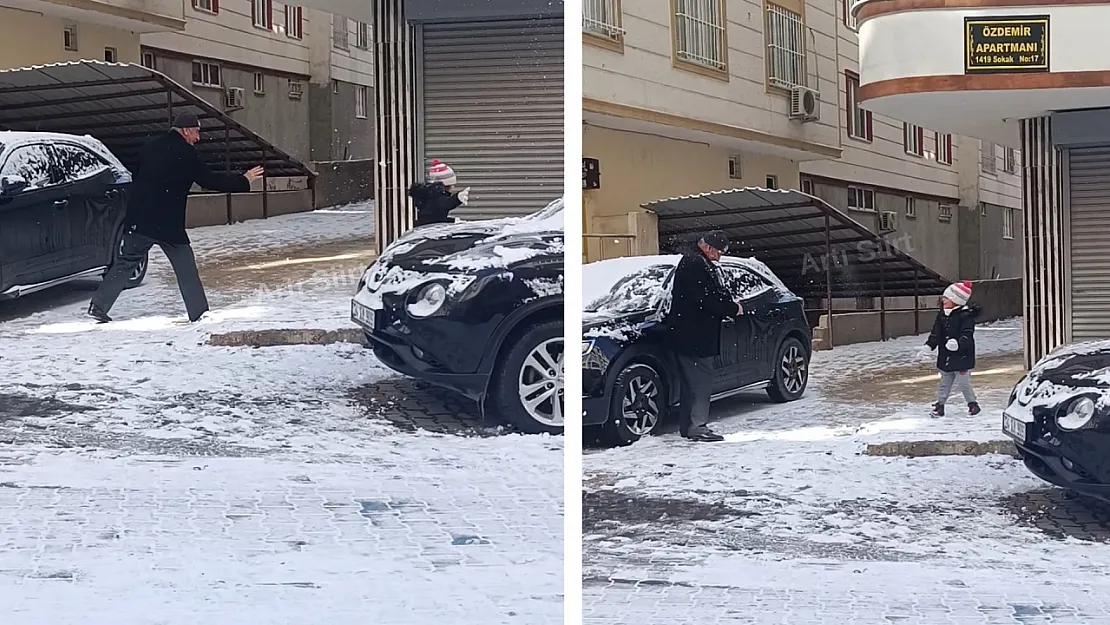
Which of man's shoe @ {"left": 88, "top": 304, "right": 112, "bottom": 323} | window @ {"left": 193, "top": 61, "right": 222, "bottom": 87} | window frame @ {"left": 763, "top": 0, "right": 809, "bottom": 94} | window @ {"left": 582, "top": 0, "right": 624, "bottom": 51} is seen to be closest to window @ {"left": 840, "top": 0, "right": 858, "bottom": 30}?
window frame @ {"left": 763, "top": 0, "right": 809, "bottom": 94}

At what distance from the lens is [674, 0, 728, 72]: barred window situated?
3.87 meters

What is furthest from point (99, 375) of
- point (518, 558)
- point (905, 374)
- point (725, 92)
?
point (905, 374)

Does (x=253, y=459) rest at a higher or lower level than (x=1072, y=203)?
lower

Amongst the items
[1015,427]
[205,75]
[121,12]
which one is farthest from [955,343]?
[121,12]

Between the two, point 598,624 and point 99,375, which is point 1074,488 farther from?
point 99,375

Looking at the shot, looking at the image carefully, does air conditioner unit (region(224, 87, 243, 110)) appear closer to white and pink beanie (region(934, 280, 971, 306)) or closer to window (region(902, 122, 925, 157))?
window (region(902, 122, 925, 157))

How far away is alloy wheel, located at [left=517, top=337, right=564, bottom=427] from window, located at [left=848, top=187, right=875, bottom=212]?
3.12 feet

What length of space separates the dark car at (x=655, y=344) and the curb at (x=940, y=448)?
0.99 feet

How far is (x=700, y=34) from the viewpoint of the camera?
12.7ft

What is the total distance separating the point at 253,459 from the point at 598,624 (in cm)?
107

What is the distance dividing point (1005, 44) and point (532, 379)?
5.35ft

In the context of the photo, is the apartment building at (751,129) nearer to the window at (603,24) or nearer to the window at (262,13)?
the window at (603,24)

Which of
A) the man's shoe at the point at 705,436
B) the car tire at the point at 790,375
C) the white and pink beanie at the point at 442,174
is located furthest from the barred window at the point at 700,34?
the man's shoe at the point at 705,436

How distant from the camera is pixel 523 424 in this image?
3.83 m
